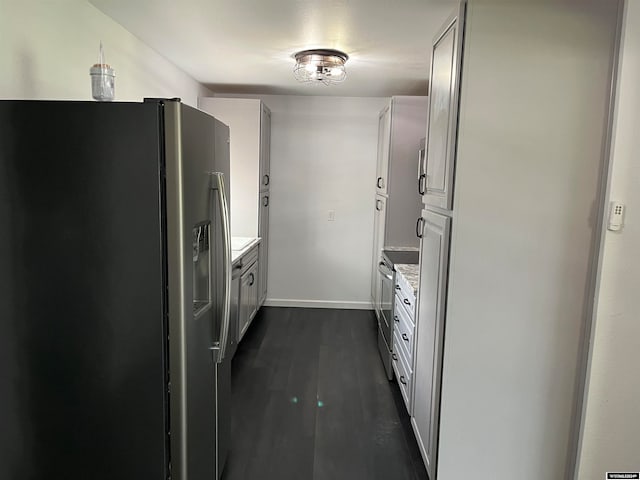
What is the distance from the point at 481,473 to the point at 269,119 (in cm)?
388

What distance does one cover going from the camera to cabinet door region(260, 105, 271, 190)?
4414mm

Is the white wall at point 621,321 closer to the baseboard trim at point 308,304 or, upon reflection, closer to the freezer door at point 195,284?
the freezer door at point 195,284

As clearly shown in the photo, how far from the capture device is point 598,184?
1.84 meters

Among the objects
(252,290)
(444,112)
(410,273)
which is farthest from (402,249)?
(444,112)

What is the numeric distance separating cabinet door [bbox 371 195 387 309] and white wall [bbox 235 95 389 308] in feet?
0.42

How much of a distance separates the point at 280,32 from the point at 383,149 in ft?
6.39

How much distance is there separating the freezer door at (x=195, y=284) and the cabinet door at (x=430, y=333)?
3.13 ft

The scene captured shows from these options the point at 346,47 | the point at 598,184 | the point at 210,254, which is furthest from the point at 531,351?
the point at 346,47

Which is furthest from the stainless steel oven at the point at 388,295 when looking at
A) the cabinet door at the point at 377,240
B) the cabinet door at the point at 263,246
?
the cabinet door at the point at 263,246

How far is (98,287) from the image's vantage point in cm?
153

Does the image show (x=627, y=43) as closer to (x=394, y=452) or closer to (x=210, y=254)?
(x=210, y=254)

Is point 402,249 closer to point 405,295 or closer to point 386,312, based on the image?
point 386,312

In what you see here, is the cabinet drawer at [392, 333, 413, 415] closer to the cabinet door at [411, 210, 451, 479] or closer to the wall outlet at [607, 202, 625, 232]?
the cabinet door at [411, 210, 451, 479]

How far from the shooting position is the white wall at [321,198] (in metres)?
4.90
